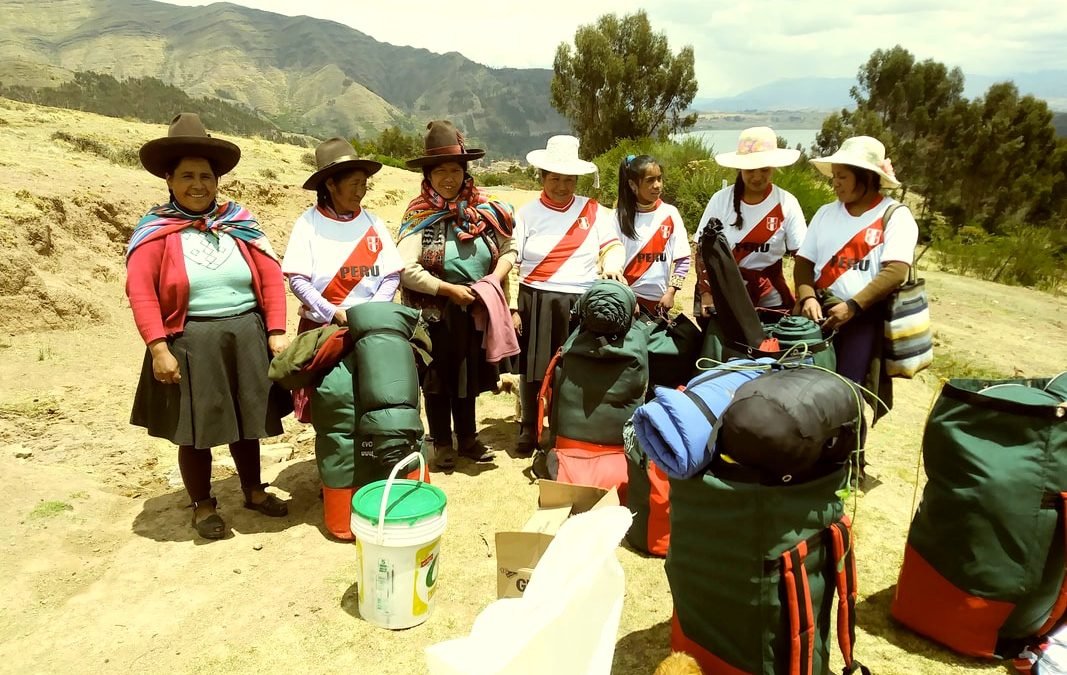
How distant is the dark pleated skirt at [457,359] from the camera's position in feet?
12.7

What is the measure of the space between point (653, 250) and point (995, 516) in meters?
2.26

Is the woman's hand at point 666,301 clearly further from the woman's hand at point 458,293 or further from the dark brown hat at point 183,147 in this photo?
the dark brown hat at point 183,147

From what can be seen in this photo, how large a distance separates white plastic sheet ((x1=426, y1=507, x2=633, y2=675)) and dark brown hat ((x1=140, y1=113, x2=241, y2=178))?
2.24 metres

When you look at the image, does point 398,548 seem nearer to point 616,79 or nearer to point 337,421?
point 337,421

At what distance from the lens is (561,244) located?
4.00 meters

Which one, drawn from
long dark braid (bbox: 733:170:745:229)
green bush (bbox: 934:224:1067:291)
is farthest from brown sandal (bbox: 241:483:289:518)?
green bush (bbox: 934:224:1067:291)

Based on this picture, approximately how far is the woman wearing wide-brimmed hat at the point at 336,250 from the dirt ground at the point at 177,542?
844 millimetres

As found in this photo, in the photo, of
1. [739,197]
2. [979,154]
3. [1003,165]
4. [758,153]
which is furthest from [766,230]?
[979,154]

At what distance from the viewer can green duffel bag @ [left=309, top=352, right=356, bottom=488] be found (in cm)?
320

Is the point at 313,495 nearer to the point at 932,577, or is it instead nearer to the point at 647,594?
the point at 647,594

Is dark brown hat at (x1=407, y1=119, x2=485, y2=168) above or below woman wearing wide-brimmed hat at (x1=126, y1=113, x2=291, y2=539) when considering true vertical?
above

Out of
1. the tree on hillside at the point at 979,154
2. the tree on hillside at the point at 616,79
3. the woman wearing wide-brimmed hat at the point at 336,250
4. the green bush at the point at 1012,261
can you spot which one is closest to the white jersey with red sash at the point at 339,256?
the woman wearing wide-brimmed hat at the point at 336,250

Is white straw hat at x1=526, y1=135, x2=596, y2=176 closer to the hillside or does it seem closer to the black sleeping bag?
the black sleeping bag

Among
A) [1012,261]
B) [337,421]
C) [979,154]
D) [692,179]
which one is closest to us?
[337,421]
